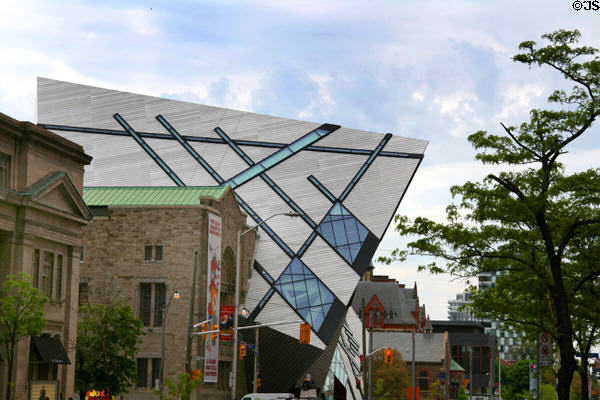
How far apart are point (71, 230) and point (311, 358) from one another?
27535 millimetres

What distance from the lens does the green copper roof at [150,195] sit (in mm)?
61906

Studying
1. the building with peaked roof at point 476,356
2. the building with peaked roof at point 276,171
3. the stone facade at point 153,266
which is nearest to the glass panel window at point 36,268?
the stone facade at point 153,266

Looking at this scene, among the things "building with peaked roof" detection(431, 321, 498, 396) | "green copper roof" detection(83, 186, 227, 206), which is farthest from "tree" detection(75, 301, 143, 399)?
"building with peaked roof" detection(431, 321, 498, 396)

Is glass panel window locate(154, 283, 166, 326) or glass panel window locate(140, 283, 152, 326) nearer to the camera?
glass panel window locate(154, 283, 166, 326)

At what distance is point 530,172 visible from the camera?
1195 inches

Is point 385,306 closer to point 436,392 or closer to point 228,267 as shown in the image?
point 436,392

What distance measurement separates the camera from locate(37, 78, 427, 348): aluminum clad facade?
222ft

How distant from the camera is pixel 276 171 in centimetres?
7175

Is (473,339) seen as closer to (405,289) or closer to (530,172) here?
(405,289)

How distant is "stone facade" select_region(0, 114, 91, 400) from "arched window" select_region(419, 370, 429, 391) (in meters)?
101

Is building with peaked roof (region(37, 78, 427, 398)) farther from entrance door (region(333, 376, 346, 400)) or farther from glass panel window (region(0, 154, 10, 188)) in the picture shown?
glass panel window (region(0, 154, 10, 188))

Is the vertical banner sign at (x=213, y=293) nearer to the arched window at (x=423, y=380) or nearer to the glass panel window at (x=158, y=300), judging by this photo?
the glass panel window at (x=158, y=300)

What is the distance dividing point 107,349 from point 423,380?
95094 millimetres

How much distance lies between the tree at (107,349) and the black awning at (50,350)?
982cm
